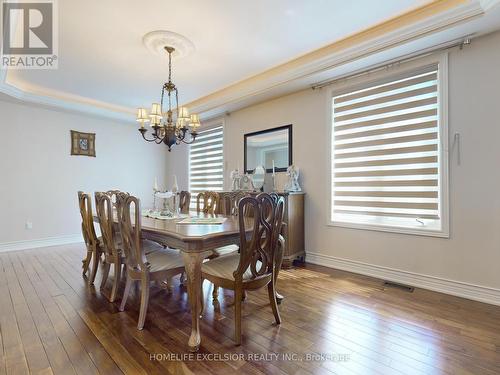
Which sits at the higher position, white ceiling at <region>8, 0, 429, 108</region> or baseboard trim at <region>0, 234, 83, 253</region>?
white ceiling at <region>8, 0, 429, 108</region>

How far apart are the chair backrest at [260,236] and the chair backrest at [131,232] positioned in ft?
2.57

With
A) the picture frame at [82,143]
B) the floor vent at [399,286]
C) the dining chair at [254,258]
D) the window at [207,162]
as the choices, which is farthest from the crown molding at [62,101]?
the floor vent at [399,286]

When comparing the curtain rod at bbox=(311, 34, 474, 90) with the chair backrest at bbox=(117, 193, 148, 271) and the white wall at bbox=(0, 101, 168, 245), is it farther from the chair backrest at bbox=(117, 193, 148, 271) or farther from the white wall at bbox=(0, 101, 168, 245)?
the white wall at bbox=(0, 101, 168, 245)

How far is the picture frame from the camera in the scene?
5000 millimetres

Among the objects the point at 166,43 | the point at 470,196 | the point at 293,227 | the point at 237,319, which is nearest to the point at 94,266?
the point at 237,319

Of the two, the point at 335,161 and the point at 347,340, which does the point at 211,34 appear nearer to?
the point at 335,161

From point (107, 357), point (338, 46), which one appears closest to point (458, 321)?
point (107, 357)

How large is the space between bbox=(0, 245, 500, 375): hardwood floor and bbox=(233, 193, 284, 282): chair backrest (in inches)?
19.1

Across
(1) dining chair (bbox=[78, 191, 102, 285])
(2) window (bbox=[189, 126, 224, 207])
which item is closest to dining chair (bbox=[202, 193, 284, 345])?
(1) dining chair (bbox=[78, 191, 102, 285])

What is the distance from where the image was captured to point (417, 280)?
2785 millimetres

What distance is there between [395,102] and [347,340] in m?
2.56

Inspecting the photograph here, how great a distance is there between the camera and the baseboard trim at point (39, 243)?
169 inches

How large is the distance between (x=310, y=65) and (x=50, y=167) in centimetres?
483

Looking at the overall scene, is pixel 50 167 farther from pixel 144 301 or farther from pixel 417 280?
pixel 417 280
